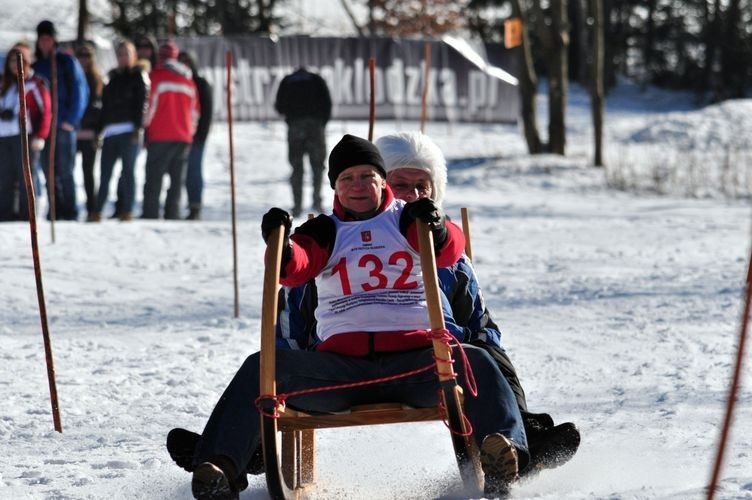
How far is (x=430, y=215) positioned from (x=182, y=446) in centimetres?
99

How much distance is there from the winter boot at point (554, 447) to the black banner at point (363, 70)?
47.1 feet

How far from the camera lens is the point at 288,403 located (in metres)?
3.69

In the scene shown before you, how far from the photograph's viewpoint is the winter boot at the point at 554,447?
389 cm

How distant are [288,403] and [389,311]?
0.43 meters

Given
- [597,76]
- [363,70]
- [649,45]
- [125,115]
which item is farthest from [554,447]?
[649,45]

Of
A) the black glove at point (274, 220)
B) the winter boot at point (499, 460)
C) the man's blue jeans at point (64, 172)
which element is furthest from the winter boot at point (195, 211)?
the winter boot at point (499, 460)

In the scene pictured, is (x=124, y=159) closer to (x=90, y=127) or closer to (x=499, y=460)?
(x=90, y=127)

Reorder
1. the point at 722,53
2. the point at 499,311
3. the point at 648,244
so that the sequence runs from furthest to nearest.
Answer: the point at 722,53 < the point at 648,244 < the point at 499,311

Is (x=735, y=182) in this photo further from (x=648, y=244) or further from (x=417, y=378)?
(x=417, y=378)

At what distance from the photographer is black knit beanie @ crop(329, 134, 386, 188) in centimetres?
394

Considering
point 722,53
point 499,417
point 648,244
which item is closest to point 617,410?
point 499,417

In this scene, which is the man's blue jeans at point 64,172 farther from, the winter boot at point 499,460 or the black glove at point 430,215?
the winter boot at point 499,460

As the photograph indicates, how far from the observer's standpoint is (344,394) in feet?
12.2

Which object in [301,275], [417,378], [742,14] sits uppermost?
[742,14]
